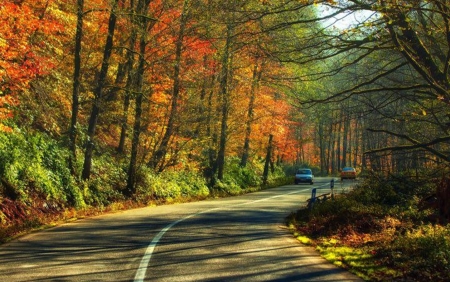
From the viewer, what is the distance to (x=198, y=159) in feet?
114

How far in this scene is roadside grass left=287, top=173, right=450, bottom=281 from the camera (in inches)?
346

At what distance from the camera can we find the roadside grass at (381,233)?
28.8 feet

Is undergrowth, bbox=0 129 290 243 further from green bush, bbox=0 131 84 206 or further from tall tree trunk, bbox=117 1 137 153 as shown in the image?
tall tree trunk, bbox=117 1 137 153

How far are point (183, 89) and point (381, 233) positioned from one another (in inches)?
696

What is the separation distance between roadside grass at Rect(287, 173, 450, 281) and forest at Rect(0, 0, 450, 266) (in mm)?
1113

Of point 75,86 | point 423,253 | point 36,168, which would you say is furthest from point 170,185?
point 423,253

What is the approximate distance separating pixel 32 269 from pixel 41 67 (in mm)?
8463

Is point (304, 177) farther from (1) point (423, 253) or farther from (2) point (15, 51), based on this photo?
(1) point (423, 253)

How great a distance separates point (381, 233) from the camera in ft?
41.2

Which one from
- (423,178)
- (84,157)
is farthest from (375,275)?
(84,157)

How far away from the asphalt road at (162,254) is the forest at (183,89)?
7.68 feet

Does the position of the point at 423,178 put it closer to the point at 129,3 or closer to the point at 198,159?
the point at 129,3

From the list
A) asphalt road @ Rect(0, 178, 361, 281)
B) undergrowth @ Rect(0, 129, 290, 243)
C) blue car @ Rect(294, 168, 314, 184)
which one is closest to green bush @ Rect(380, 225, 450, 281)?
asphalt road @ Rect(0, 178, 361, 281)

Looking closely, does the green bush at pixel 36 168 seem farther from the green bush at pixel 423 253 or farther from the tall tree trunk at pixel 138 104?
the green bush at pixel 423 253
